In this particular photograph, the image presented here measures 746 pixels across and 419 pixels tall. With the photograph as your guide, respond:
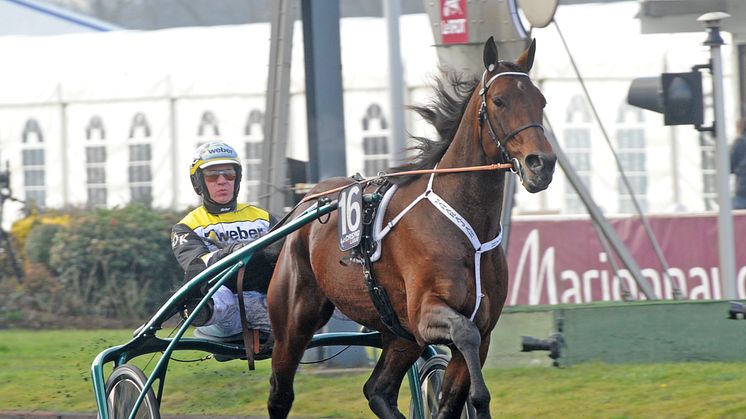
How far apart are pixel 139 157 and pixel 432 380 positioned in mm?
10811

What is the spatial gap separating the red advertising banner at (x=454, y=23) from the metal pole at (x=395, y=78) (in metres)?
1.25

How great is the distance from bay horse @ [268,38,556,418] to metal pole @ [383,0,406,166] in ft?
11.4

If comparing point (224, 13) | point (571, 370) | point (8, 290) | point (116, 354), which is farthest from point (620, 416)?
point (224, 13)

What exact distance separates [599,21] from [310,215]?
10.1 m

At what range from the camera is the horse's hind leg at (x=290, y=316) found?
736 cm

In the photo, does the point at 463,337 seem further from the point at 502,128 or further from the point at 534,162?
the point at 502,128

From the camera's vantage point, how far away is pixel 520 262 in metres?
13.8

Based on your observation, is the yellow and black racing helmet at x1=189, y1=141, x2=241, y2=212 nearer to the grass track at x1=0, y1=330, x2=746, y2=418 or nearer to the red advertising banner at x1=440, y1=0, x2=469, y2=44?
the grass track at x1=0, y1=330, x2=746, y2=418

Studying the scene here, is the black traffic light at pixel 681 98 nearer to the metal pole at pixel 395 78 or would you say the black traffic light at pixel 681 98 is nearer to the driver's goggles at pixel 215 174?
the metal pole at pixel 395 78

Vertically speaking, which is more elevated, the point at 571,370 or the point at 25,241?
the point at 25,241

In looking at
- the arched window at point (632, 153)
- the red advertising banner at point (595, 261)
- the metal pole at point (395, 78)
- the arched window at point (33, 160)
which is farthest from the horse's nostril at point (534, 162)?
the arched window at point (33, 160)

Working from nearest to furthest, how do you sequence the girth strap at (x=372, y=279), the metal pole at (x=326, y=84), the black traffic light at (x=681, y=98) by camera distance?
the girth strap at (x=372, y=279) → the black traffic light at (x=681, y=98) → the metal pole at (x=326, y=84)

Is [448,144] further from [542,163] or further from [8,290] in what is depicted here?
[8,290]

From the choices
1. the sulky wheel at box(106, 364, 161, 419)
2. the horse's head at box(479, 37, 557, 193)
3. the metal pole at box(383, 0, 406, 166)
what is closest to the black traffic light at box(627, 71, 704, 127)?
the metal pole at box(383, 0, 406, 166)
